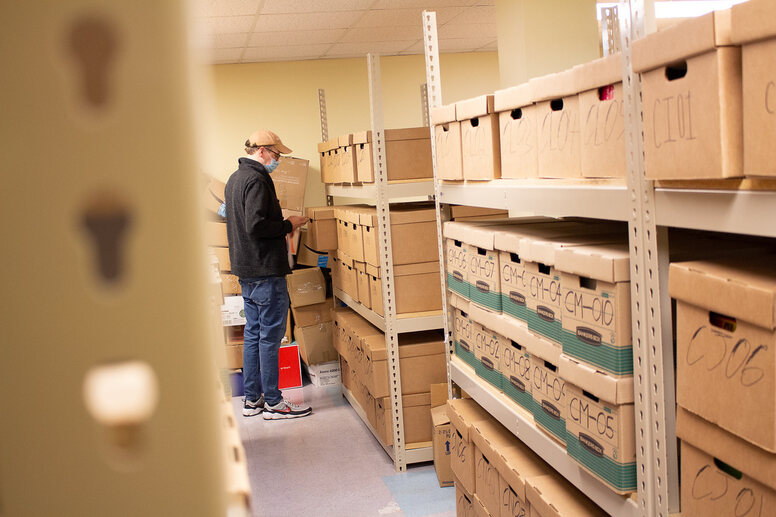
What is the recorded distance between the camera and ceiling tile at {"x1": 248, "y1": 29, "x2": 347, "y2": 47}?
5258 millimetres

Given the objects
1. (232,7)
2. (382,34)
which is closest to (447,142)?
(232,7)

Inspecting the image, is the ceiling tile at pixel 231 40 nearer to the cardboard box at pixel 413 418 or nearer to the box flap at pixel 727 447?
the cardboard box at pixel 413 418

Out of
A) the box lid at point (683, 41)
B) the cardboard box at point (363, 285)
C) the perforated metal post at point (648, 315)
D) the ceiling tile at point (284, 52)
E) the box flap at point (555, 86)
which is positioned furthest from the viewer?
the ceiling tile at point (284, 52)

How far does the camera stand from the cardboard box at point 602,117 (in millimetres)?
1500

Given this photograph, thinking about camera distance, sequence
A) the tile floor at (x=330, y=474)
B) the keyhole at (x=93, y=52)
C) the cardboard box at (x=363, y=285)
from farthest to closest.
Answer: the cardboard box at (x=363, y=285) → the tile floor at (x=330, y=474) → the keyhole at (x=93, y=52)

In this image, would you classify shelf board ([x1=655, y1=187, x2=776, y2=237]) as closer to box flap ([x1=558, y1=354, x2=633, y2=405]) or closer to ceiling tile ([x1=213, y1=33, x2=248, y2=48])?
box flap ([x1=558, y1=354, x2=633, y2=405])

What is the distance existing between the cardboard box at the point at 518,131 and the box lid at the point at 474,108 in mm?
32

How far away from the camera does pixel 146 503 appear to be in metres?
0.15

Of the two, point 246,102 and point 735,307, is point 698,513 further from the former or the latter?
point 246,102

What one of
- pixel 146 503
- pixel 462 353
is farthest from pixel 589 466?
pixel 146 503

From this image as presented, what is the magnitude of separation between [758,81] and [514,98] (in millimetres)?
1028

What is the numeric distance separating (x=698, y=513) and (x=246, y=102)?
5851 millimetres

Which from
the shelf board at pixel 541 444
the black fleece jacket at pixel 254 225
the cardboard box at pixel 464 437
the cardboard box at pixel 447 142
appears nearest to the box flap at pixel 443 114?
the cardboard box at pixel 447 142

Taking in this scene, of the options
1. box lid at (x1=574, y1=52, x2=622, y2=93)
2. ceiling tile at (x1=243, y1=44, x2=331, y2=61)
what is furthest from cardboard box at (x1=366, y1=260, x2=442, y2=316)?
ceiling tile at (x1=243, y1=44, x2=331, y2=61)
